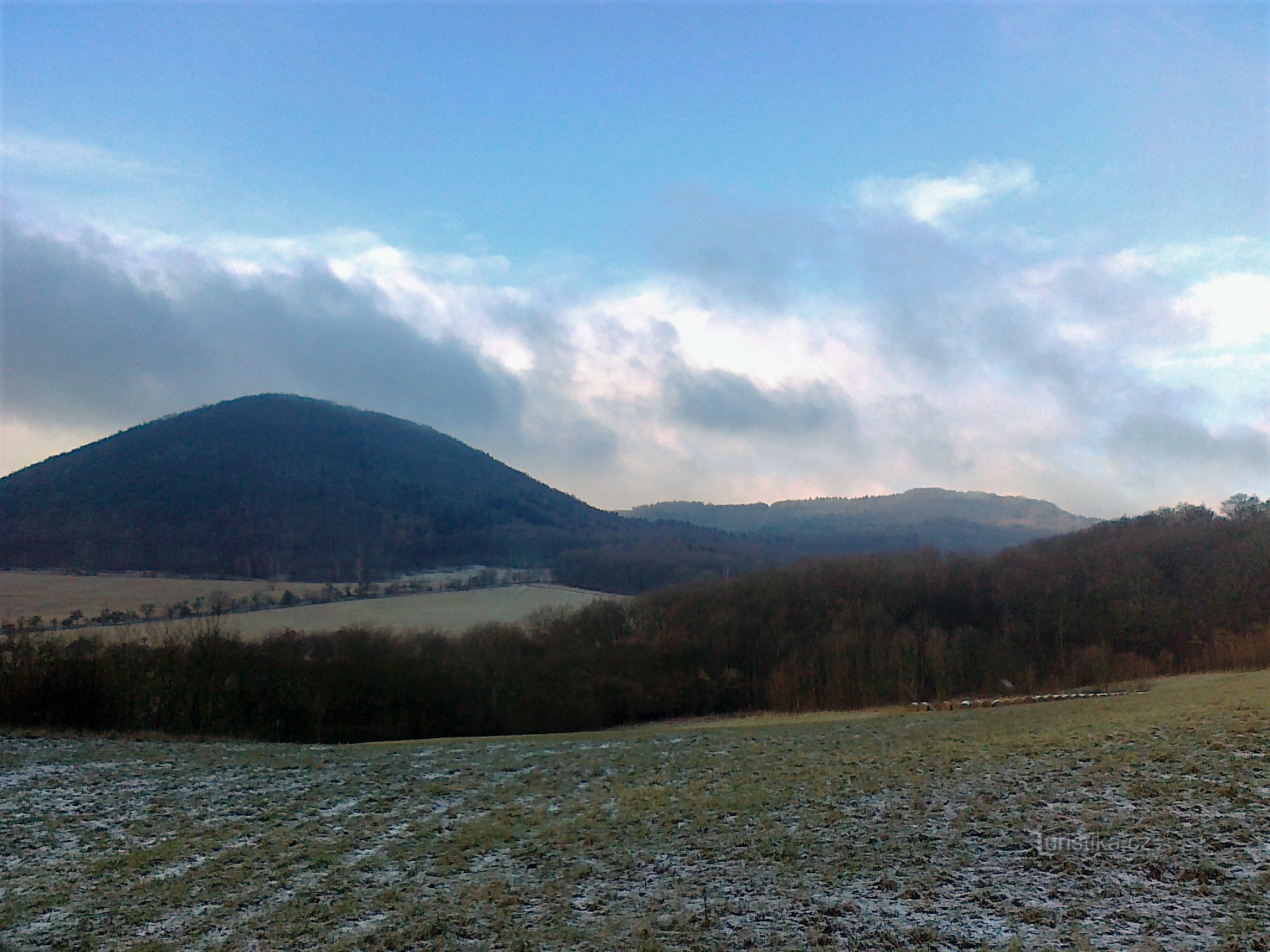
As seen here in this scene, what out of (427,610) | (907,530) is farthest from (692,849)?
(907,530)

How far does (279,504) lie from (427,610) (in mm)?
46437

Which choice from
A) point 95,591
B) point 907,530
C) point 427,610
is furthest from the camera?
point 907,530

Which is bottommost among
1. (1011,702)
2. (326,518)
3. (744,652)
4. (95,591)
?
(1011,702)

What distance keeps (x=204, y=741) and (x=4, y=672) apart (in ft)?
44.3

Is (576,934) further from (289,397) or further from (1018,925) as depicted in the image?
(289,397)

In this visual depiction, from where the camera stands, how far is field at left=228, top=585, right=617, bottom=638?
51531 mm

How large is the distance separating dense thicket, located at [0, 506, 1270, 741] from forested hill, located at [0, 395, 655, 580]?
34.1 m

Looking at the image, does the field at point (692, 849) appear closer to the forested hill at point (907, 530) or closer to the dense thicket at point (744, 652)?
the dense thicket at point (744, 652)

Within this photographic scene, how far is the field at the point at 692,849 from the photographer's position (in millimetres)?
8430

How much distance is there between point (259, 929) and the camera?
9.24m

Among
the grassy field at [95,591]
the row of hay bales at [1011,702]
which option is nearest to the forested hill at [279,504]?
the grassy field at [95,591]

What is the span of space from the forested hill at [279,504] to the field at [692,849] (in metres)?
62.0

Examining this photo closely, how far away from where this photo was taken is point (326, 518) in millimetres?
103625

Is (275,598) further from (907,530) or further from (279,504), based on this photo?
(907,530)
